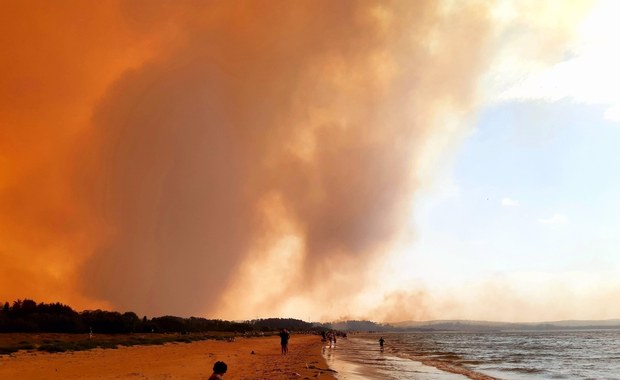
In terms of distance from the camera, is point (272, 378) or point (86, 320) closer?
point (272, 378)

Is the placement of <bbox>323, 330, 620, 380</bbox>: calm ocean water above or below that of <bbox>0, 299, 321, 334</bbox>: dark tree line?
below

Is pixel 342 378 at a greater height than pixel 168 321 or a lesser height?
lesser

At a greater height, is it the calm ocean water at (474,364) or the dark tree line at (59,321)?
the dark tree line at (59,321)

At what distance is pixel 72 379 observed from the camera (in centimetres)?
2264

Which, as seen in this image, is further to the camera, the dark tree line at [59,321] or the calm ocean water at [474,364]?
the dark tree line at [59,321]

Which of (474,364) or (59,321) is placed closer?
(474,364)

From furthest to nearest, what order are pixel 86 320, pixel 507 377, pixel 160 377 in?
pixel 86 320 → pixel 507 377 → pixel 160 377

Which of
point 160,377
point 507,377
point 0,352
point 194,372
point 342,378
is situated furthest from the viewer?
point 507,377

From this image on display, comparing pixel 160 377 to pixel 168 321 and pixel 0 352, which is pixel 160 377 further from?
pixel 168 321

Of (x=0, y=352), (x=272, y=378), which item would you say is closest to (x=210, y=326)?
(x=0, y=352)

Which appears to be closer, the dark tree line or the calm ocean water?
the calm ocean water

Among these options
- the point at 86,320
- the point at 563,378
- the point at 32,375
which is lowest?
the point at 563,378

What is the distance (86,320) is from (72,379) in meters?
83.9

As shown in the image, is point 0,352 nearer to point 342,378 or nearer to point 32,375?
point 32,375
